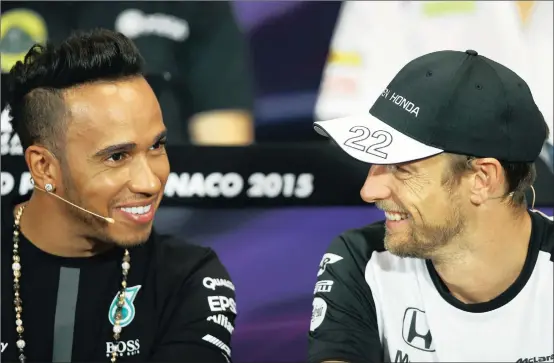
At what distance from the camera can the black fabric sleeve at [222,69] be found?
77.6 inches

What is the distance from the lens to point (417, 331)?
1.45 m

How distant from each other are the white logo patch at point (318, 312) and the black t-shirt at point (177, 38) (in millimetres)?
682

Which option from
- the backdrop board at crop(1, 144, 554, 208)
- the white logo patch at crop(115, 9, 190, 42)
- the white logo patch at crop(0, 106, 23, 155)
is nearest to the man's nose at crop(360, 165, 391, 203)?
the backdrop board at crop(1, 144, 554, 208)

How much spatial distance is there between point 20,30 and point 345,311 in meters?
1.20

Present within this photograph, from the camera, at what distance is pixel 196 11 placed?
1981 mm

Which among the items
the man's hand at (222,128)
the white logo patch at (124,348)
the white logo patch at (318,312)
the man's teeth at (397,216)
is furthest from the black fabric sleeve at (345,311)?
the man's hand at (222,128)

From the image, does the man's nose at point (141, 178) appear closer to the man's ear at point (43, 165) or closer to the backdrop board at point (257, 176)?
the man's ear at point (43, 165)

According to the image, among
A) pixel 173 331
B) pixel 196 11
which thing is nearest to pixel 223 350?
pixel 173 331

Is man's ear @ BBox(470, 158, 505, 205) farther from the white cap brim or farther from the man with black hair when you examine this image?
the man with black hair

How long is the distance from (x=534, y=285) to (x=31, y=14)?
4.82 feet

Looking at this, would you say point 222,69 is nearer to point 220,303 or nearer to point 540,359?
point 220,303

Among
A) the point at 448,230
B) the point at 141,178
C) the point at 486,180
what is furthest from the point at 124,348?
the point at 486,180

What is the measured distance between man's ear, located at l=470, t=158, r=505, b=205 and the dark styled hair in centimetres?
75

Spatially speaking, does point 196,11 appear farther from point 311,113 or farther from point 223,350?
point 223,350
